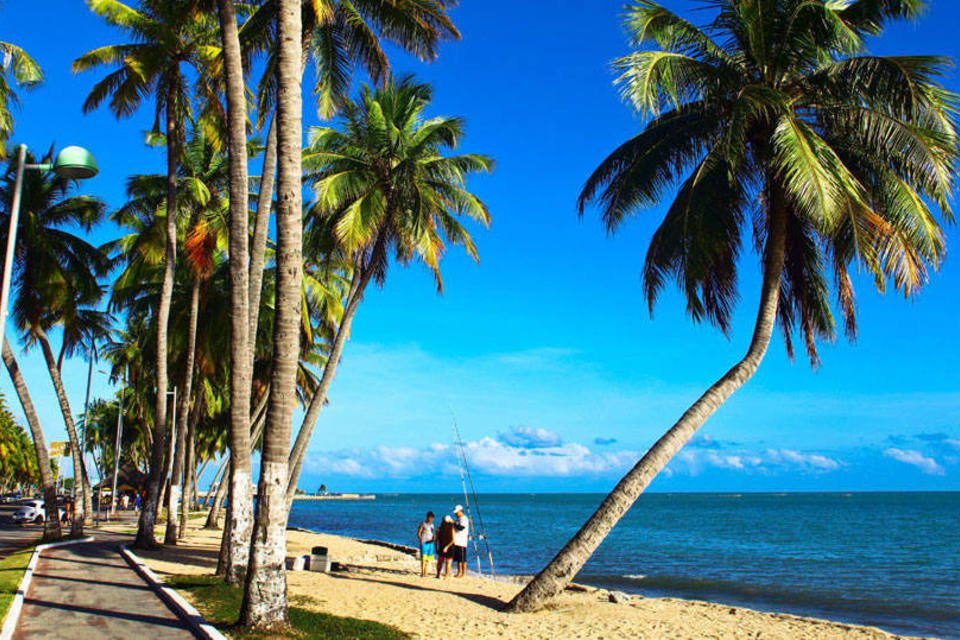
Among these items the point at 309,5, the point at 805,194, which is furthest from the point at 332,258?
the point at 805,194

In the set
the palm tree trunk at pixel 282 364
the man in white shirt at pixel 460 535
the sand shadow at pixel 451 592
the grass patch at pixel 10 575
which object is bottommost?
the sand shadow at pixel 451 592

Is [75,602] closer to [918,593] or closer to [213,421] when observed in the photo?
[918,593]

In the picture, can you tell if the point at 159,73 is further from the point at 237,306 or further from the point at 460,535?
the point at 460,535

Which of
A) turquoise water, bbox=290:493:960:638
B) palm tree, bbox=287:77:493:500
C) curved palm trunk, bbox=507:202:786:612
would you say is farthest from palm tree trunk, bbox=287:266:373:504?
turquoise water, bbox=290:493:960:638

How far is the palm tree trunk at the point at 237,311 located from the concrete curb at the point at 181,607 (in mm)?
1286

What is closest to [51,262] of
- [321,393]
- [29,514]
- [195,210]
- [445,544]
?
[195,210]

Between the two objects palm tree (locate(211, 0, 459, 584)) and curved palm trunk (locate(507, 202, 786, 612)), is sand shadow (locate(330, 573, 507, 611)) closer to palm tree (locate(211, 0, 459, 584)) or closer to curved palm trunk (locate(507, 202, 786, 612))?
curved palm trunk (locate(507, 202, 786, 612))

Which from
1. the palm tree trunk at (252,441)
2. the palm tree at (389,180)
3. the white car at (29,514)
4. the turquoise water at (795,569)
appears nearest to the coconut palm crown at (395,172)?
the palm tree at (389,180)

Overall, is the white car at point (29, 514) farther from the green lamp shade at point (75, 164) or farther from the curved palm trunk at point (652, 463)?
the curved palm trunk at point (652, 463)

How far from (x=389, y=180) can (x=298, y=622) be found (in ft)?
44.8

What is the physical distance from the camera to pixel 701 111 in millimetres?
13797

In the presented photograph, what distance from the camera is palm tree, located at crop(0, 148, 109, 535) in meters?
23.7

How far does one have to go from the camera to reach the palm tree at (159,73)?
19328mm

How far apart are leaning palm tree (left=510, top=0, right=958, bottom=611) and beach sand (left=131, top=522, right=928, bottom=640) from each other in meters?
0.84
